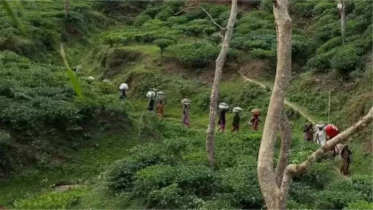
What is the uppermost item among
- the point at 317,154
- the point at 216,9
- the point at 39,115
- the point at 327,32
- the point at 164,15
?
the point at 317,154

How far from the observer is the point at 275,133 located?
3.86 m

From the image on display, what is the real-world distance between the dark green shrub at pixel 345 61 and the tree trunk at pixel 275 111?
1163 centimetres

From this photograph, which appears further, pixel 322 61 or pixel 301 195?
pixel 322 61

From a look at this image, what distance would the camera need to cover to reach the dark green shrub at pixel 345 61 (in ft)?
49.7

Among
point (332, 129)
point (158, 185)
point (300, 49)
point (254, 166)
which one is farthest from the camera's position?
point (300, 49)

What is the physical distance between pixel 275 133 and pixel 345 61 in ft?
39.1

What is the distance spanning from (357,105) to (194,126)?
4.33 m

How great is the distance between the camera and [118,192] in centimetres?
973

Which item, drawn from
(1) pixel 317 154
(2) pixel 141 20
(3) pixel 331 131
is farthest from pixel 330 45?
(1) pixel 317 154

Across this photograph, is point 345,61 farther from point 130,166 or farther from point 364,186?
point 130,166

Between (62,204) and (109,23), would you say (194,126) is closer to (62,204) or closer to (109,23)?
(62,204)

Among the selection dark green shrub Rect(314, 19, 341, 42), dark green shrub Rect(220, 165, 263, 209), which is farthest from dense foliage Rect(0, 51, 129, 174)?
dark green shrub Rect(314, 19, 341, 42)

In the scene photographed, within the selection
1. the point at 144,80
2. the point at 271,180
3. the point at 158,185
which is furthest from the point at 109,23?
the point at 271,180

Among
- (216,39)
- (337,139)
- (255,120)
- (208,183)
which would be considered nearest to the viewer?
(337,139)
